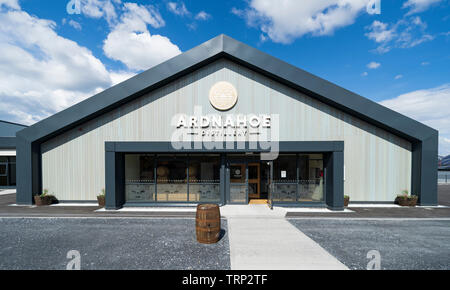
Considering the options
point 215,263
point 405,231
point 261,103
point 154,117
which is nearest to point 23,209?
point 154,117

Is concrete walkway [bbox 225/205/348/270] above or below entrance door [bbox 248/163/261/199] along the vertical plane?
below

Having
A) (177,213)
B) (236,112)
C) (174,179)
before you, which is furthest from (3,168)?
(236,112)

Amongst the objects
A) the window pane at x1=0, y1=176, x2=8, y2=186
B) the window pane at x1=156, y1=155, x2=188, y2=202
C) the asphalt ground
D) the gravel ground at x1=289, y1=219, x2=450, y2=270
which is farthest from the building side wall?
the window pane at x1=0, y1=176, x2=8, y2=186

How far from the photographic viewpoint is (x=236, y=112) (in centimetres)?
1067

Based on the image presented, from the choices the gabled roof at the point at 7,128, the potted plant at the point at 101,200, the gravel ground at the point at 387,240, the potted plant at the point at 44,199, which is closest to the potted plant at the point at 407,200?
the gravel ground at the point at 387,240

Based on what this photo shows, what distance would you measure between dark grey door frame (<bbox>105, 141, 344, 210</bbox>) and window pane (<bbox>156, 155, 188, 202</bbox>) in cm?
75

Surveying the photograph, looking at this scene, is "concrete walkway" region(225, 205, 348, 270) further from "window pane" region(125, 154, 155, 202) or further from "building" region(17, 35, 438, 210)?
"window pane" region(125, 154, 155, 202)

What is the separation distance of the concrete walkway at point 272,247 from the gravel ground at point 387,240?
45cm

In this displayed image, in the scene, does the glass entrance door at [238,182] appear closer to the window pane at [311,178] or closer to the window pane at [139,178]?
the window pane at [311,178]

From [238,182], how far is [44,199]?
36.6 ft

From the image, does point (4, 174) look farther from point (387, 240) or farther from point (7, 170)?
point (387, 240)

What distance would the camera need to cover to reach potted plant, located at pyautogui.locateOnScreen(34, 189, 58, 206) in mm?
10344

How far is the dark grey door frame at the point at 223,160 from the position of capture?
32.2ft

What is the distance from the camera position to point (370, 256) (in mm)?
5234
